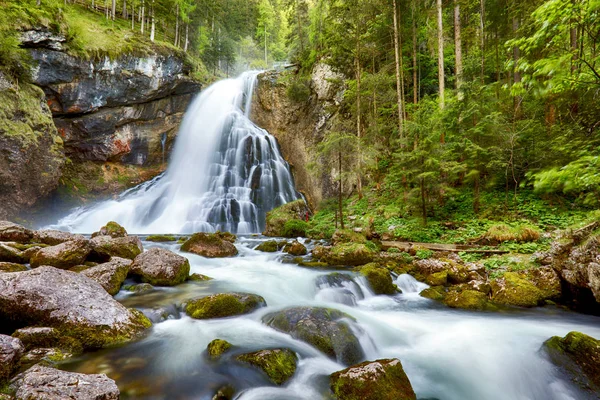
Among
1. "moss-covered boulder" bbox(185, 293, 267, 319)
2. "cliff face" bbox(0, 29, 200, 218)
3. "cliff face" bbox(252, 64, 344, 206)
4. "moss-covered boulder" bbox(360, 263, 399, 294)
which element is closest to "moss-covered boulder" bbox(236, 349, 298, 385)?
"moss-covered boulder" bbox(185, 293, 267, 319)

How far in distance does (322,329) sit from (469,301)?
3.74 metres

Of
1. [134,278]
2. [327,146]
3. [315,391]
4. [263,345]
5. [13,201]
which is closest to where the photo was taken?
[315,391]

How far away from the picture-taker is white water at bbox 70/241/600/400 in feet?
11.5

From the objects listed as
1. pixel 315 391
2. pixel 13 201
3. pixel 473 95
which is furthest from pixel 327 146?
pixel 13 201

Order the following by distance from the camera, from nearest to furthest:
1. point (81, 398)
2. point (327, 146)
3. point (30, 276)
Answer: point (81, 398), point (30, 276), point (327, 146)

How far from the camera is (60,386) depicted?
243 cm

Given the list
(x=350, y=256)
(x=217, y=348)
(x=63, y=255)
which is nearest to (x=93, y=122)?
(x=63, y=255)

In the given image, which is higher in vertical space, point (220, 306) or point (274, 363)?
point (220, 306)

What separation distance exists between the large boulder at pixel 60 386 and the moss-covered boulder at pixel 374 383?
2.36 meters

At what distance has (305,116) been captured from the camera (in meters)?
23.1

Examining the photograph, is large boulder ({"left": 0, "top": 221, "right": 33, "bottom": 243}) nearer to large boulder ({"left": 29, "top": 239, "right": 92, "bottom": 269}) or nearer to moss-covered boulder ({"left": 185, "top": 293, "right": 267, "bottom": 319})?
large boulder ({"left": 29, "top": 239, "right": 92, "bottom": 269})

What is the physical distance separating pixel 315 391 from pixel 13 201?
20.0 metres

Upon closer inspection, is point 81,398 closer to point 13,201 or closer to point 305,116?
point 13,201

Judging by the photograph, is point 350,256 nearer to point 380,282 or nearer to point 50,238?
point 380,282
